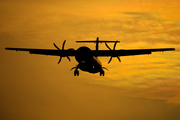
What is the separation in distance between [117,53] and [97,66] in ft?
13.4

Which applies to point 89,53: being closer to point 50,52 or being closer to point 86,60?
point 86,60

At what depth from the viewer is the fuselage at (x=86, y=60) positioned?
41250 mm

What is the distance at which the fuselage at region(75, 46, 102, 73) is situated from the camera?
41.2 meters

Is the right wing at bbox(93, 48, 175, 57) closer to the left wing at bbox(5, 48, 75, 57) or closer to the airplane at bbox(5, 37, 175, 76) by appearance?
the airplane at bbox(5, 37, 175, 76)

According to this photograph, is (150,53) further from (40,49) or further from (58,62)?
(40,49)

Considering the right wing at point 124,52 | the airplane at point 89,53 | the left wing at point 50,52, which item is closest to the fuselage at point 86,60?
the airplane at point 89,53

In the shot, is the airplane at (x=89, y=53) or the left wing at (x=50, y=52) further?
the left wing at (x=50, y=52)

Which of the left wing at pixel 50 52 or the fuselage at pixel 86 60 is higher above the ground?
the left wing at pixel 50 52

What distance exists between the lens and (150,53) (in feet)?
155

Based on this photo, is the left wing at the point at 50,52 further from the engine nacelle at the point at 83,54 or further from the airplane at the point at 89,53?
the engine nacelle at the point at 83,54

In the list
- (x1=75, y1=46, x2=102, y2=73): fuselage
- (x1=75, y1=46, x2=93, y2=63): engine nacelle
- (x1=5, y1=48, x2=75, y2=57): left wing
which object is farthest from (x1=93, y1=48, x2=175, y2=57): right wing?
(x1=5, y1=48, x2=75, y2=57): left wing

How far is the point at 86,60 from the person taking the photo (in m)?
42.0

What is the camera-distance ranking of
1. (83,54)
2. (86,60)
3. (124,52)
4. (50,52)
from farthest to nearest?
(50,52), (124,52), (86,60), (83,54)

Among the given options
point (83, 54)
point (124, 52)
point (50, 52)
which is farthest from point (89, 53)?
point (50, 52)
